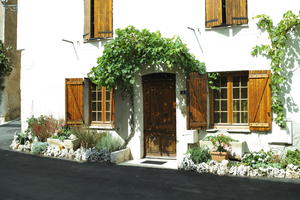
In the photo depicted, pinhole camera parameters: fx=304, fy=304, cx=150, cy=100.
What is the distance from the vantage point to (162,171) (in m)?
7.31

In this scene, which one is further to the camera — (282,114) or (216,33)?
(216,33)

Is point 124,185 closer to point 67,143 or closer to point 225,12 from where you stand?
point 67,143

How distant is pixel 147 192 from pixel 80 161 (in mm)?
3649

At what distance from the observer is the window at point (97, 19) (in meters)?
9.45

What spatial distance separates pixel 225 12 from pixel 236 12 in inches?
13.4

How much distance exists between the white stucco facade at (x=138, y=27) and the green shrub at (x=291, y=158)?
1.28 ft

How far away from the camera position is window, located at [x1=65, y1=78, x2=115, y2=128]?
9.60 meters

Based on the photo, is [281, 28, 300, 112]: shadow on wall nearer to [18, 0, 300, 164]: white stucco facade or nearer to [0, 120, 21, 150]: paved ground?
[18, 0, 300, 164]: white stucco facade

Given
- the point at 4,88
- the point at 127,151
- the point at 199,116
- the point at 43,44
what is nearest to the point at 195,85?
the point at 199,116

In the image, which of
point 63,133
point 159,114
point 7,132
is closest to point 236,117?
point 159,114

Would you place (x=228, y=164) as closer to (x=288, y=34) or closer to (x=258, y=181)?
(x=258, y=181)

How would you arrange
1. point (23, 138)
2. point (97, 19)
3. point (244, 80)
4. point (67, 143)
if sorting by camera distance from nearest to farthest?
point (244, 80)
point (67, 143)
point (97, 19)
point (23, 138)

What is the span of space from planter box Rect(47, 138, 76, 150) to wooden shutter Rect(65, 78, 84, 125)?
707mm

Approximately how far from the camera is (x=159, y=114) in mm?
8852
